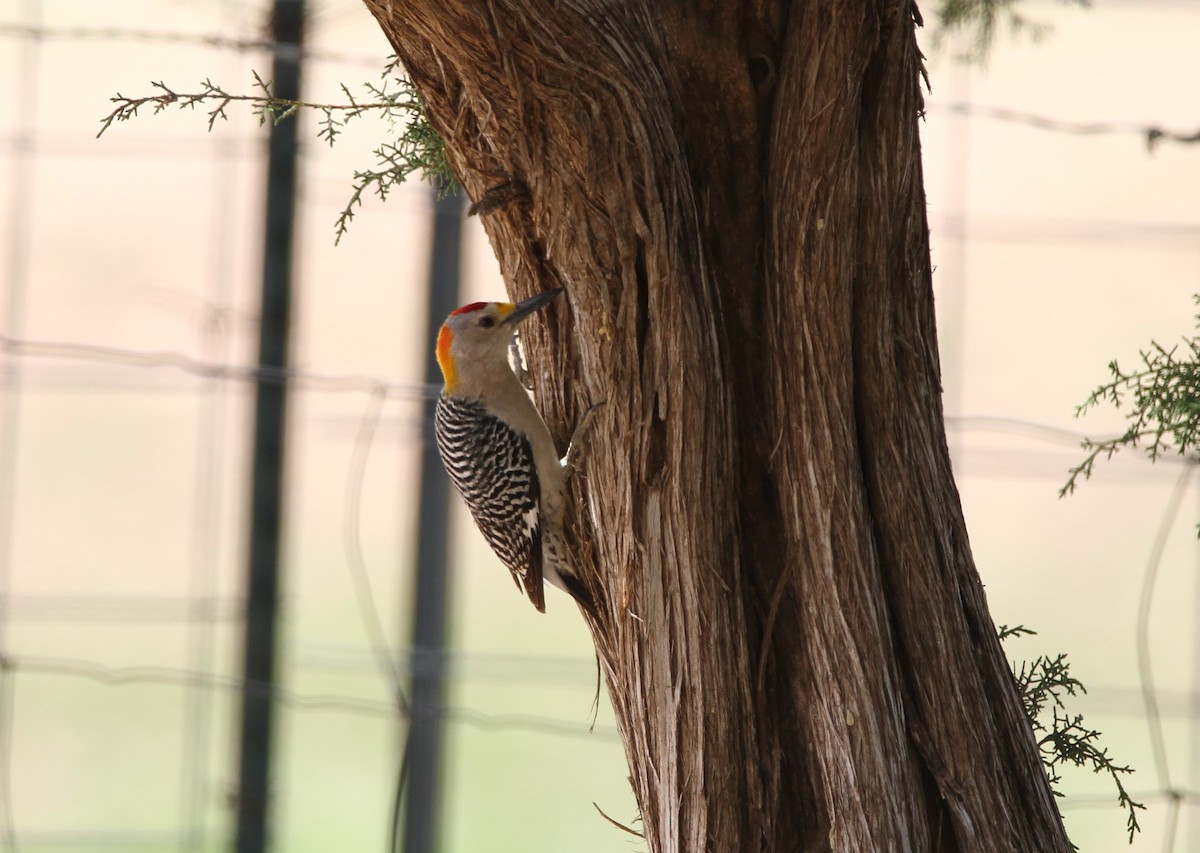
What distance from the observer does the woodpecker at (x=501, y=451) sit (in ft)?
9.50

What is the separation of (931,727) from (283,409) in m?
3.63

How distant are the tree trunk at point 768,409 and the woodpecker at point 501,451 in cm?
72

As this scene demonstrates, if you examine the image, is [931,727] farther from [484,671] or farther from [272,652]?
[484,671]

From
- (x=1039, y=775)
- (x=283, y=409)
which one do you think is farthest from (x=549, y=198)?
(x=283, y=409)

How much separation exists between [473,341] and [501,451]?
0.35 m

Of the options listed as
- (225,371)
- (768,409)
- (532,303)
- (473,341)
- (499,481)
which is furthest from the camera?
(225,371)

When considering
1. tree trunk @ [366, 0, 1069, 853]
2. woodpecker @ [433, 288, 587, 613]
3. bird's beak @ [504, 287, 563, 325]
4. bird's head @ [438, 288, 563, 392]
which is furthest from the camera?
bird's head @ [438, 288, 563, 392]

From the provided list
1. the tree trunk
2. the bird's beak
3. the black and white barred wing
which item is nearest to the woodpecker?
the black and white barred wing

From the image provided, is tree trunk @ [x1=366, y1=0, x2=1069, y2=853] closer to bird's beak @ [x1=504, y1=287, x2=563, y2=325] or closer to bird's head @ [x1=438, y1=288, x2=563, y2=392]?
bird's beak @ [x1=504, y1=287, x2=563, y2=325]

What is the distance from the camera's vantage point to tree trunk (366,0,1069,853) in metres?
1.87

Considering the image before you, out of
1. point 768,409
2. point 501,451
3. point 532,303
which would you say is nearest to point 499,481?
point 501,451

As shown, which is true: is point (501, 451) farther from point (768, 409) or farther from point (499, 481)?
point (768, 409)

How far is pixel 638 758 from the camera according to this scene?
81.6 inches

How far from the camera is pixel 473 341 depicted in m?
3.23
